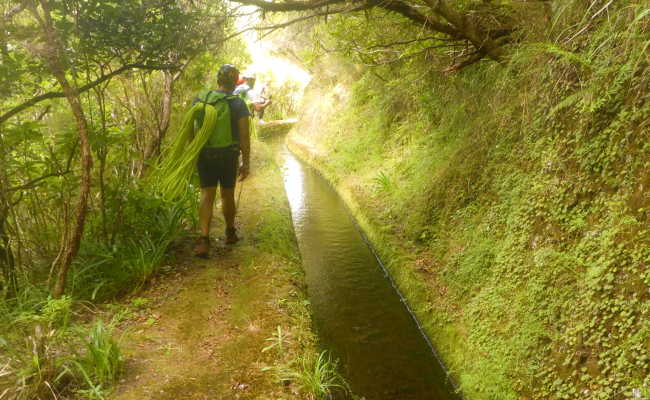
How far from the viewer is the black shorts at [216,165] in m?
4.44

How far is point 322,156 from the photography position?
11930 mm

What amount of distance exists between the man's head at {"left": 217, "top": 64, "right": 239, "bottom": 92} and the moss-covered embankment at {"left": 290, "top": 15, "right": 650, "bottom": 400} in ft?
9.53

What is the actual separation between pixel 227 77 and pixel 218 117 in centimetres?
45

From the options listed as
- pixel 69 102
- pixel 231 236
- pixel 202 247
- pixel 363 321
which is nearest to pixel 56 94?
pixel 69 102

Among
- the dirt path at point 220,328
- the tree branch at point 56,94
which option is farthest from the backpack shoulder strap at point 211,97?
the dirt path at point 220,328

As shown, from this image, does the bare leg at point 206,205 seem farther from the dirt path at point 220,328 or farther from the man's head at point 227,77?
the man's head at point 227,77

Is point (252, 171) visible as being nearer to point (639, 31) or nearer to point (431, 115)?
point (431, 115)

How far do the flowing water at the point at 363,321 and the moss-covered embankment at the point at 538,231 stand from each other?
25cm

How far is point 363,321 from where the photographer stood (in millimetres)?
4637

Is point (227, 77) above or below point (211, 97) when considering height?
above

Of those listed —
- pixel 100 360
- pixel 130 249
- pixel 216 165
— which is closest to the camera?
pixel 100 360

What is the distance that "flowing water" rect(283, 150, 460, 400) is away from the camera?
3734mm

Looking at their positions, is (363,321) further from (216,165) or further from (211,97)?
(211,97)

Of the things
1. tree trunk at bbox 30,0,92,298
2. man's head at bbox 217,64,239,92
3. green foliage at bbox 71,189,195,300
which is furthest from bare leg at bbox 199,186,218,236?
tree trunk at bbox 30,0,92,298
